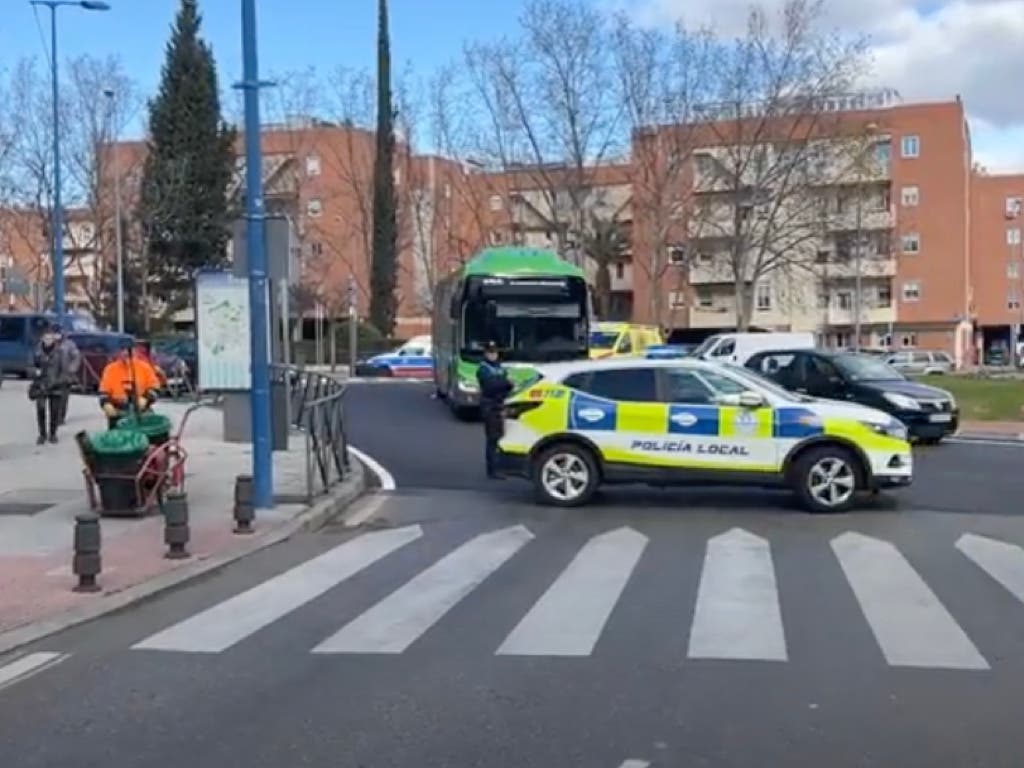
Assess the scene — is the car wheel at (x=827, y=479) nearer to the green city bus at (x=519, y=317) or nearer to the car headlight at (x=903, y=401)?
the car headlight at (x=903, y=401)

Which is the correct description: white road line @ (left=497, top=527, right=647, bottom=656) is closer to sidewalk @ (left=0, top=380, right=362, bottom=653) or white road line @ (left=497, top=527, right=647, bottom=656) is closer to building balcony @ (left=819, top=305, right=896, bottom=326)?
sidewalk @ (left=0, top=380, right=362, bottom=653)

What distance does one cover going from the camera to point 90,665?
24.9 ft

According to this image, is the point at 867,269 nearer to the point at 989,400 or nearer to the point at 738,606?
the point at 989,400

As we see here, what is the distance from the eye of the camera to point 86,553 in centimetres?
Answer: 966

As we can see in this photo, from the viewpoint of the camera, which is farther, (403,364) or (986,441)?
(403,364)

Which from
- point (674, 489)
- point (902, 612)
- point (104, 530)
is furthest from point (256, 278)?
point (902, 612)

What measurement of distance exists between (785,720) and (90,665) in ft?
12.6

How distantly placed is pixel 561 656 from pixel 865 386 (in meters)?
15.8

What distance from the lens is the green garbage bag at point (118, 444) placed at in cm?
1291

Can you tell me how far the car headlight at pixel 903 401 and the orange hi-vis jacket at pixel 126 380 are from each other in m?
11.6

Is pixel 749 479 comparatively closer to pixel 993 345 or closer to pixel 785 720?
pixel 785 720

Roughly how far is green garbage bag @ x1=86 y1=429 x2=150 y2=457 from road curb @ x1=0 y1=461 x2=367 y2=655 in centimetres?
110

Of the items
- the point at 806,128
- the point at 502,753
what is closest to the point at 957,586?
the point at 502,753

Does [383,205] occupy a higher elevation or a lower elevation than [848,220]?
higher
